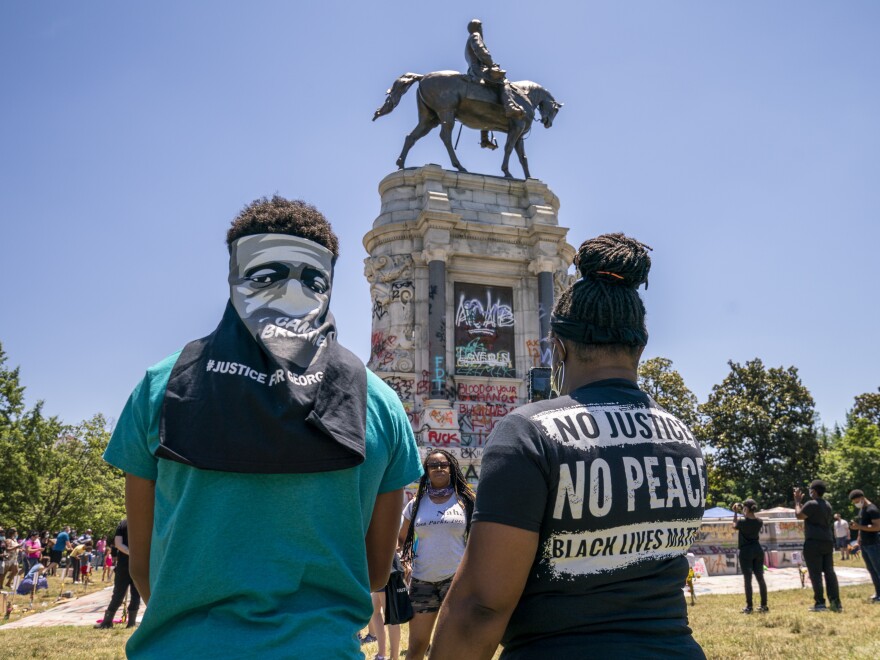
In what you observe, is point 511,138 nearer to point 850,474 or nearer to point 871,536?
point 871,536

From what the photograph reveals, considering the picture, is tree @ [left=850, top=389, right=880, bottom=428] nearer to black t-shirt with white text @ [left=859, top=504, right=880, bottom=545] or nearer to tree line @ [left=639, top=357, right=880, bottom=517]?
tree line @ [left=639, top=357, right=880, bottom=517]

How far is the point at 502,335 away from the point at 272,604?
20.9m

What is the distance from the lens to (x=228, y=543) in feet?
6.54

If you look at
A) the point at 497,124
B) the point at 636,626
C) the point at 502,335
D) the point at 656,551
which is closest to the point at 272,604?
the point at 636,626

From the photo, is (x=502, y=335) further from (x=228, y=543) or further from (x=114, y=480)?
(x=114, y=480)

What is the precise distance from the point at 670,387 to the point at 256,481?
164 ft

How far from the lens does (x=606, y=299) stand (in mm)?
2693

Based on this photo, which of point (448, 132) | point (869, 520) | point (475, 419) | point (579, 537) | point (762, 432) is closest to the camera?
point (579, 537)

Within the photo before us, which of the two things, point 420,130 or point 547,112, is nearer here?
point 420,130

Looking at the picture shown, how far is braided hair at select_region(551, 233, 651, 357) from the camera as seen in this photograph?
2.67m

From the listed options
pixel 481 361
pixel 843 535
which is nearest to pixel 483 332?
pixel 481 361

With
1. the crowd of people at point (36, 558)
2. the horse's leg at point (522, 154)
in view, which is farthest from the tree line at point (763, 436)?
the crowd of people at point (36, 558)

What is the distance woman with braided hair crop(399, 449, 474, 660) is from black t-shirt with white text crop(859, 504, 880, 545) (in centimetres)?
770

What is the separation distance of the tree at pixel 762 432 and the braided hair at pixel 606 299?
49575 mm
